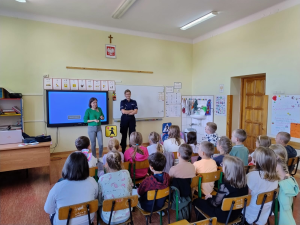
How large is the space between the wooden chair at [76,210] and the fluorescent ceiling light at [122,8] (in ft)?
11.6

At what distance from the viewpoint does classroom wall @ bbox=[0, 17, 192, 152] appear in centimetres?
434

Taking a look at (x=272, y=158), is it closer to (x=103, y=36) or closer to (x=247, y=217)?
(x=247, y=217)

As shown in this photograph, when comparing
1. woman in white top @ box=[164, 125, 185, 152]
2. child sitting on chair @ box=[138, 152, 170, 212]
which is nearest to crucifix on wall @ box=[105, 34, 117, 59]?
woman in white top @ box=[164, 125, 185, 152]

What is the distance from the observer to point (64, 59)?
479 cm

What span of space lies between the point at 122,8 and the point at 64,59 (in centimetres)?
185

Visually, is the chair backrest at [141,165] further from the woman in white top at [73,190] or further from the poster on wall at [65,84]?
the poster on wall at [65,84]

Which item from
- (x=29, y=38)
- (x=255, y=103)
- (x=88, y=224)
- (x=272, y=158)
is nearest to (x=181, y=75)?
(x=255, y=103)

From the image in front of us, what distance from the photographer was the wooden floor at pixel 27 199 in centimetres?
227

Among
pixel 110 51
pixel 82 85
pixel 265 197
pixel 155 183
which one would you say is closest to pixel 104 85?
pixel 82 85

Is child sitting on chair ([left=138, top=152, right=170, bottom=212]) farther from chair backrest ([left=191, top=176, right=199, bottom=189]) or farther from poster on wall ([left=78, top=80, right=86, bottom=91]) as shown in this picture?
poster on wall ([left=78, top=80, right=86, bottom=91])

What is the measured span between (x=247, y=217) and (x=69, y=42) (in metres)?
4.87

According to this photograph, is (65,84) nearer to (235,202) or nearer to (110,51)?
(110,51)

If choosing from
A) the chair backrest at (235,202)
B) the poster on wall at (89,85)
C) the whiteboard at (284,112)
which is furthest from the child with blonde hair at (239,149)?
the poster on wall at (89,85)

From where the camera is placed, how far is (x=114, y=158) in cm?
180
